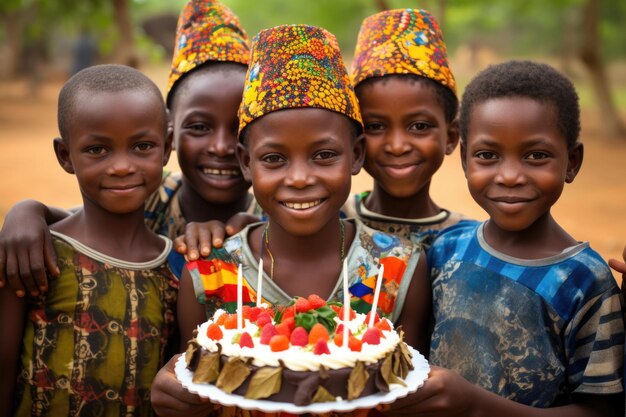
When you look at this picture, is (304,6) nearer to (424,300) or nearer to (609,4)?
(609,4)

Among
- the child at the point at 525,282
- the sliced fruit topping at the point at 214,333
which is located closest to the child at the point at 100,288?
the sliced fruit topping at the point at 214,333

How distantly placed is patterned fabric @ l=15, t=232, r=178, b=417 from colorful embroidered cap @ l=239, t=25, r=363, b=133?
0.93 m

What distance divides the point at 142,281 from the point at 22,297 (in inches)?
20.3

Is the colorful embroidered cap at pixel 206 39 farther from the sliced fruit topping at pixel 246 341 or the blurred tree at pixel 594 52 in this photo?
the blurred tree at pixel 594 52

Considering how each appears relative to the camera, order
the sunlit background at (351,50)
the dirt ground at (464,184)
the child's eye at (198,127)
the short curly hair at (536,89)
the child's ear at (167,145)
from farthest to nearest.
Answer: the sunlit background at (351,50)
the dirt ground at (464,184)
the child's eye at (198,127)
the child's ear at (167,145)
the short curly hair at (536,89)

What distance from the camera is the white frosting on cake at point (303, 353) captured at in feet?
7.97

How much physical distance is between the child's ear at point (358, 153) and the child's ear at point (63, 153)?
1.33 metres

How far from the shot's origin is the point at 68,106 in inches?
136

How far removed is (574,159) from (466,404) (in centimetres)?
126

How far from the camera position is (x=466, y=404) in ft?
9.02

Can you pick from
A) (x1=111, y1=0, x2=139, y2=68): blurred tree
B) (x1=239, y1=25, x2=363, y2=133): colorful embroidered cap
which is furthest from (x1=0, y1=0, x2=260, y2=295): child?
(x1=111, y1=0, x2=139, y2=68): blurred tree

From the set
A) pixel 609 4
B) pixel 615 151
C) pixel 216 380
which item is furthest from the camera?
pixel 609 4

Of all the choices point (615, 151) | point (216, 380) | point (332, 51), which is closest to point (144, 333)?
point (216, 380)

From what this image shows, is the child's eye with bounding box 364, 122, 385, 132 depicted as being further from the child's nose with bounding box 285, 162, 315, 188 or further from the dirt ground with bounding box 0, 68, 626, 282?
the dirt ground with bounding box 0, 68, 626, 282
